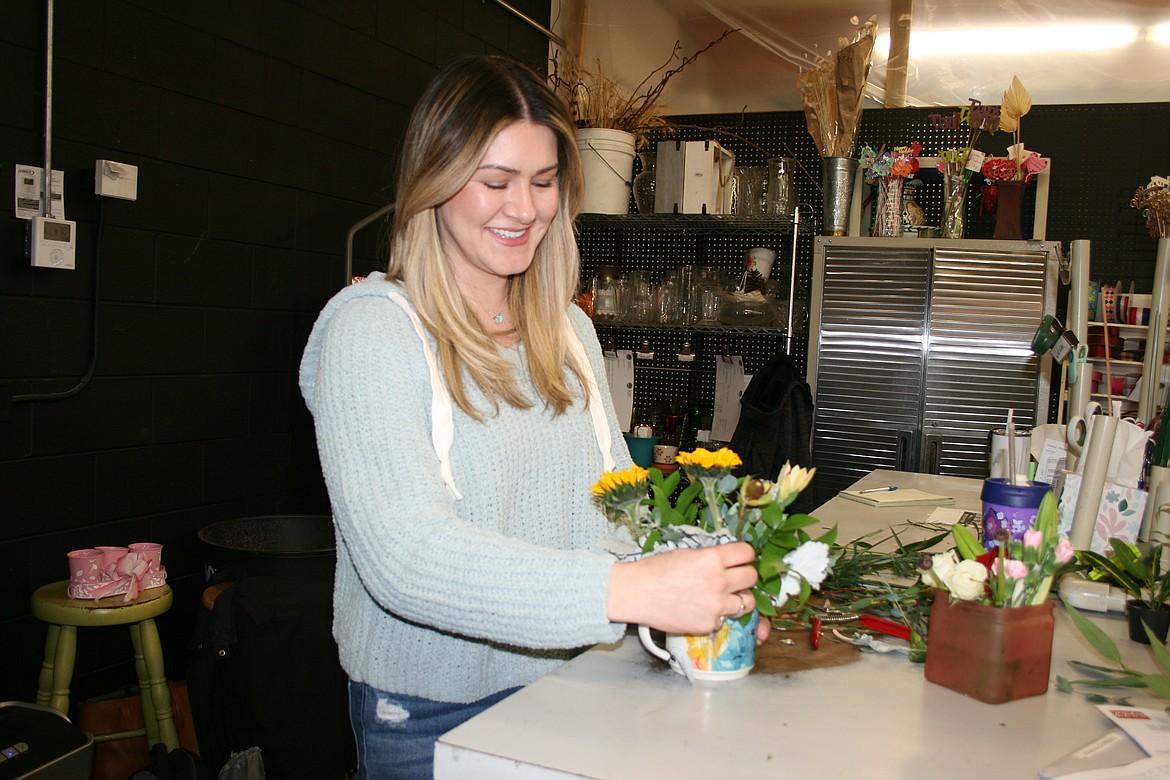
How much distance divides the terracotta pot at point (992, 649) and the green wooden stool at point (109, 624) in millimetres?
1990

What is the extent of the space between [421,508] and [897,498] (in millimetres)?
1727

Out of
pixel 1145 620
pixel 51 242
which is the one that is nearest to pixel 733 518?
pixel 1145 620

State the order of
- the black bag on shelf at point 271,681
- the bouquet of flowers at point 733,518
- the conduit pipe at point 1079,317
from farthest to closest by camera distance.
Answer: the black bag on shelf at point 271,681 → the conduit pipe at point 1079,317 → the bouquet of flowers at point 733,518

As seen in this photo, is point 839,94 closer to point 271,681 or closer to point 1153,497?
point 1153,497

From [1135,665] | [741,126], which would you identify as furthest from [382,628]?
[741,126]

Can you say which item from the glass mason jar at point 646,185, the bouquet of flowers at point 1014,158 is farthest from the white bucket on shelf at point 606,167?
the bouquet of flowers at point 1014,158

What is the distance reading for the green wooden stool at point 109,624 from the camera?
2277 millimetres

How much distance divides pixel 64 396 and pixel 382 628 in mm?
1758

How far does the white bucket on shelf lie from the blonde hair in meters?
2.75

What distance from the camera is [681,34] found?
17.4 ft

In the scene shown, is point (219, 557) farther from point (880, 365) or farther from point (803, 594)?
point (880, 365)

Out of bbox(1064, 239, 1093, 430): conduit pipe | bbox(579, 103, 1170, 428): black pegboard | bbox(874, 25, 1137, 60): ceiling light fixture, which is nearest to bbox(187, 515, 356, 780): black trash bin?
bbox(1064, 239, 1093, 430): conduit pipe

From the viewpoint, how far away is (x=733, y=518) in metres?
1.04

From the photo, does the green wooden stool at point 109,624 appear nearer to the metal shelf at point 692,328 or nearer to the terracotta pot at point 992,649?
the terracotta pot at point 992,649
